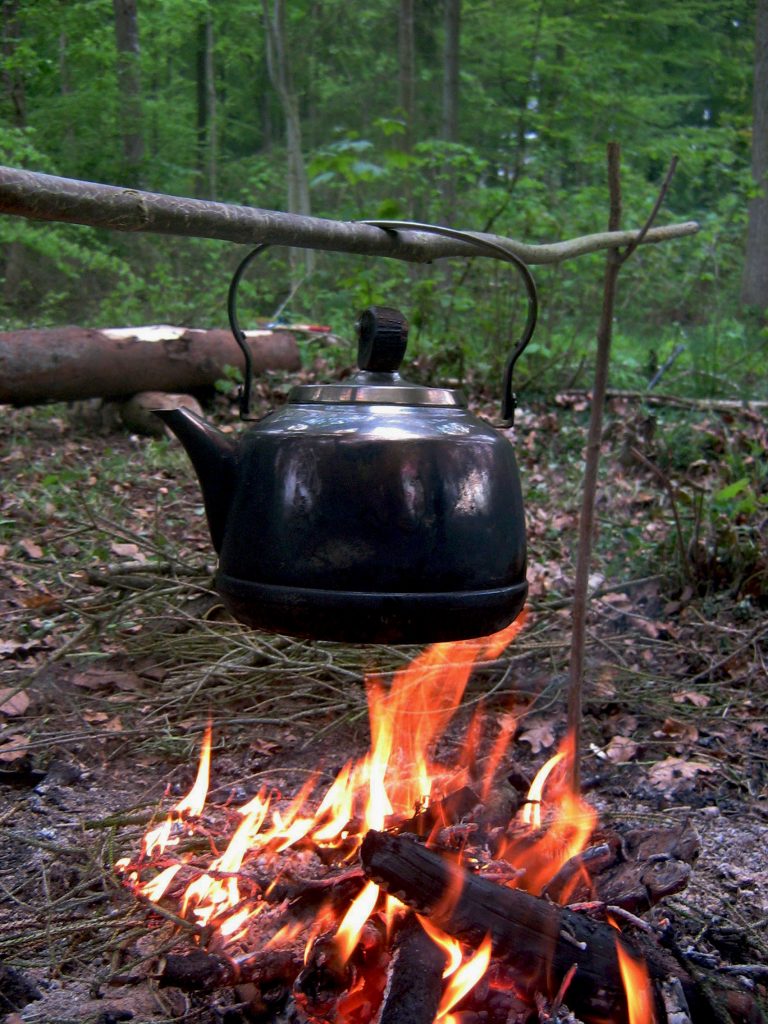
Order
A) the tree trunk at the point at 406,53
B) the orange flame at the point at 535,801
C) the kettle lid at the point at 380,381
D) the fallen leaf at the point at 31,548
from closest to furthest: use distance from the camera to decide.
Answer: the kettle lid at the point at 380,381 < the orange flame at the point at 535,801 < the fallen leaf at the point at 31,548 < the tree trunk at the point at 406,53

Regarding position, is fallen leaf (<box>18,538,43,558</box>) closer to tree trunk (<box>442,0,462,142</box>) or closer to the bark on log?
the bark on log

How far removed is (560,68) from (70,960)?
41.9 ft

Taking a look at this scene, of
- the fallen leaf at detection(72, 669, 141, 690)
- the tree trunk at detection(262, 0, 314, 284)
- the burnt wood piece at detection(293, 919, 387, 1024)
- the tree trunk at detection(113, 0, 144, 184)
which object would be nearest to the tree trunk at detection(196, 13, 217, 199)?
the tree trunk at detection(262, 0, 314, 284)

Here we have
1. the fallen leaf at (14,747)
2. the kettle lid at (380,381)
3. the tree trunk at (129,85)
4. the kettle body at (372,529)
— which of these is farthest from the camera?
the tree trunk at (129,85)

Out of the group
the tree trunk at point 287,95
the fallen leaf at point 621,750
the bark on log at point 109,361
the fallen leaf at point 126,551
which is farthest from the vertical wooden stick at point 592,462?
the tree trunk at point 287,95

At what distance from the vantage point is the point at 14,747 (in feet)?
10.4

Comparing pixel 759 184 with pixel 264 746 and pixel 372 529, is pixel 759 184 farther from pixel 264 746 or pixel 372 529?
pixel 372 529

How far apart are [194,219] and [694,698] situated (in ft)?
9.99

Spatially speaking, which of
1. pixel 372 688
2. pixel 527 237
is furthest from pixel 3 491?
pixel 527 237

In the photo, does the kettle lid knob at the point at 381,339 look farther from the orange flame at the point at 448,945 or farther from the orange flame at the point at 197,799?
the orange flame at the point at 197,799

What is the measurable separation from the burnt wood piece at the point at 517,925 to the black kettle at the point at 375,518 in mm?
623

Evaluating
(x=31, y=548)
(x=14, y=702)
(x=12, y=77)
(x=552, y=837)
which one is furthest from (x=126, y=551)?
(x=12, y=77)

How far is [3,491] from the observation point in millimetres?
5371

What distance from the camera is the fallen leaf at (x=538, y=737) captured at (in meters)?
3.46
